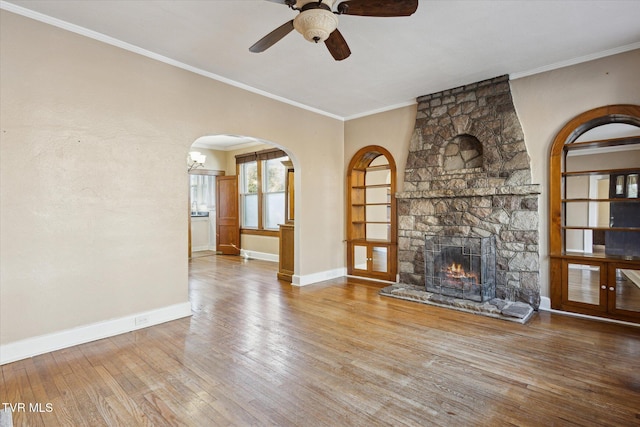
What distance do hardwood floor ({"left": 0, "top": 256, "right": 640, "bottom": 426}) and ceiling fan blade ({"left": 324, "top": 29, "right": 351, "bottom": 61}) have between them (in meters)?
2.72

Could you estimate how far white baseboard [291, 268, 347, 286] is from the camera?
5598 millimetres

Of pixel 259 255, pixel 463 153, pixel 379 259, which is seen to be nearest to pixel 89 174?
pixel 379 259

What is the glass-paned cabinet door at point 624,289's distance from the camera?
11.8 ft

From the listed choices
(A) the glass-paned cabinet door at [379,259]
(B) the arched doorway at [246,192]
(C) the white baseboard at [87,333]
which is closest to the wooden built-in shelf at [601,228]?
(A) the glass-paned cabinet door at [379,259]

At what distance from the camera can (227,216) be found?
9273 mm

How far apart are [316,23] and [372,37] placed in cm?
128

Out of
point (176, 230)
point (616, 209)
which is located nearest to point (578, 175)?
point (616, 209)

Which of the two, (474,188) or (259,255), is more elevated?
(474,188)

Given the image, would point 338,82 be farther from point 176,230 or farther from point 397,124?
point 176,230

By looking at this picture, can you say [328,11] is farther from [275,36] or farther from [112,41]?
[112,41]

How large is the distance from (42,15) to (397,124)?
4.73 meters

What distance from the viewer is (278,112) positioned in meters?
5.16

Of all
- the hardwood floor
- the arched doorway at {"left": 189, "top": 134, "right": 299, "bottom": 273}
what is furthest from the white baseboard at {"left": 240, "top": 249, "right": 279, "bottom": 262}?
the hardwood floor

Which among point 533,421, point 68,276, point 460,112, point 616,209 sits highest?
point 460,112
